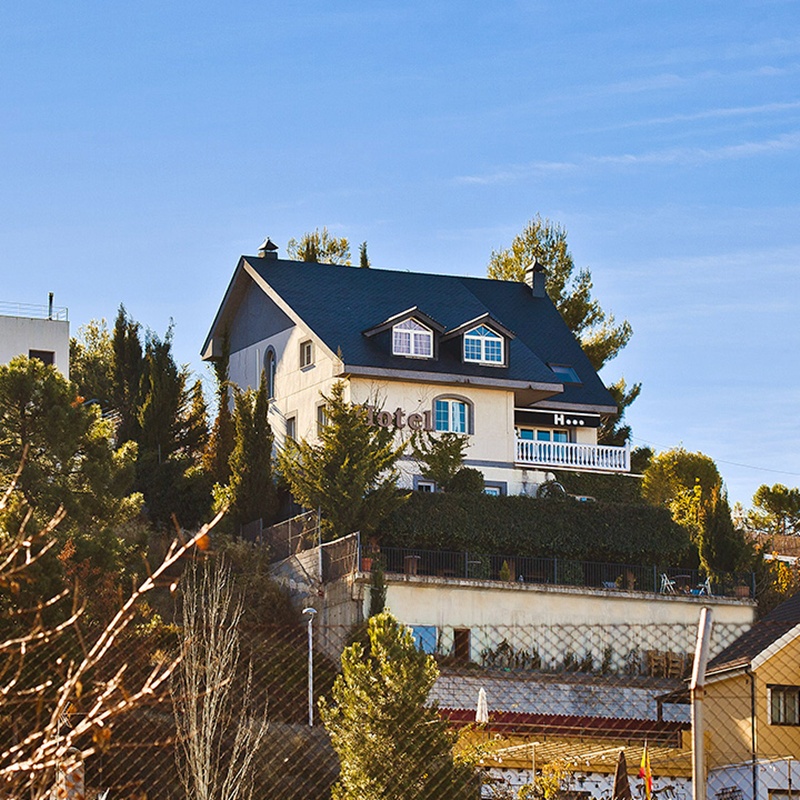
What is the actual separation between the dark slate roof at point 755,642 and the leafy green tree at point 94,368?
25.6 meters

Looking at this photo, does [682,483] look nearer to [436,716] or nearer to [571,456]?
[571,456]

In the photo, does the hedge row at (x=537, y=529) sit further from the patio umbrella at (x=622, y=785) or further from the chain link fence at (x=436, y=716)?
the patio umbrella at (x=622, y=785)

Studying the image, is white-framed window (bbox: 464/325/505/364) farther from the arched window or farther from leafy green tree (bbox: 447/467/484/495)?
the arched window

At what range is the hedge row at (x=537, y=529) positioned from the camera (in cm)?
3784

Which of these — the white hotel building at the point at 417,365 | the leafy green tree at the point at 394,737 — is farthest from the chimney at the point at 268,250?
the leafy green tree at the point at 394,737

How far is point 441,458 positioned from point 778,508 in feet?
87.3

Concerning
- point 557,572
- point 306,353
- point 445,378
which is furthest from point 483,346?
point 557,572

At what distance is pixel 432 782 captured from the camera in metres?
11.6

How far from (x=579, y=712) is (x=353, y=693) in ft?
69.3

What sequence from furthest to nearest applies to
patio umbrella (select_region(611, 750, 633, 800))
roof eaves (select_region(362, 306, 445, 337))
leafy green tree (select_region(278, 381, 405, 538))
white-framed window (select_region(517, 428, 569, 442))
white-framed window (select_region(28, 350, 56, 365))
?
1. white-framed window (select_region(28, 350, 56, 365))
2. white-framed window (select_region(517, 428, 569, 442))
3. roof eaves (select_region(362, 306, 445, 337))
4. leafy green tree (select_region(278, 381, 405, 538))
5. patio umbrella (select_region(611, 750, 633, 800))

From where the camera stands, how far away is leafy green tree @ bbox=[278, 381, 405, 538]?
3656 centimetres

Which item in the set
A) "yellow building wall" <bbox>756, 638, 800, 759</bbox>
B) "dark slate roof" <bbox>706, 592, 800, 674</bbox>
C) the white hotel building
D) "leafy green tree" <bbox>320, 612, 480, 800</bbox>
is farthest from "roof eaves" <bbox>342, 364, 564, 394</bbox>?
"leafy green tree" <bbox>320, 612, 480, 800</bbox>

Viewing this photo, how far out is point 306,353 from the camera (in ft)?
148

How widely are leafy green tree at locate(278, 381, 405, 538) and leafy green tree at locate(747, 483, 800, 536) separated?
29.3 metres
